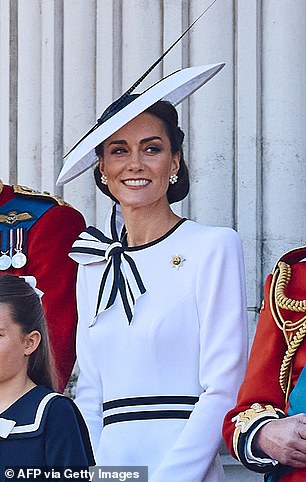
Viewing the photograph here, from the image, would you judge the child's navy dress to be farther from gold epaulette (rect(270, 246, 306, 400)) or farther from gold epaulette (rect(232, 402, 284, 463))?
gold epaulette (rect(270, 246, 306, 400))

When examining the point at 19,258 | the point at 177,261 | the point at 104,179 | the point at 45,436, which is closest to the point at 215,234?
the point at 177,261

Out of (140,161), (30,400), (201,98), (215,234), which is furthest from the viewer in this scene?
(201,98)

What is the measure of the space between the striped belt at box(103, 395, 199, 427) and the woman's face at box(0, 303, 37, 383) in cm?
36

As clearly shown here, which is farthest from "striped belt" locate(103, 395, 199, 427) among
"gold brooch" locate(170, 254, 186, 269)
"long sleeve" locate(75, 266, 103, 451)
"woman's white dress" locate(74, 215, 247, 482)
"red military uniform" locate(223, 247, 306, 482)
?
"gold brooch" locate(170, 254, 186, 269)

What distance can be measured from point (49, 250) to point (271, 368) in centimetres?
91

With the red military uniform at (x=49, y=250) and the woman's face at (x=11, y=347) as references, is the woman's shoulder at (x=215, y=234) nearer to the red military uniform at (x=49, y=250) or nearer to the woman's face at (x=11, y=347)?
the red military uniform at (x=49, y=250)

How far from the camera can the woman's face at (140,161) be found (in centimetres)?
472

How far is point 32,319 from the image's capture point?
14.4ft

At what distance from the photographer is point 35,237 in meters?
4.96

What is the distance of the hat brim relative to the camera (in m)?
4.65

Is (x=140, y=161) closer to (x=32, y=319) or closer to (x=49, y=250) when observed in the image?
(x=49, y=250)

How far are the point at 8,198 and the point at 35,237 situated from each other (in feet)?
0.62

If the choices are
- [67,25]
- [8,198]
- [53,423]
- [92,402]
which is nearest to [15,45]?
[67,25]

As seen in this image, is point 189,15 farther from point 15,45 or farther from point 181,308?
point 181,308
